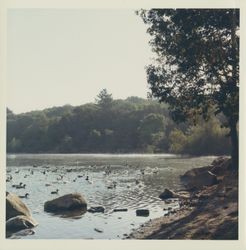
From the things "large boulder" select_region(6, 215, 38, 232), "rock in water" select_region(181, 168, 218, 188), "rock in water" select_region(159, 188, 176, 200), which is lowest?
"large boulder" select_region(6, 215, 38, 232)

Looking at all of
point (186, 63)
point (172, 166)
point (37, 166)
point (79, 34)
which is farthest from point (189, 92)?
point (37, 166)

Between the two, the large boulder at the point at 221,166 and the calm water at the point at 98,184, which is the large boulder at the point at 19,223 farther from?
the large boulder at the point at 221,166

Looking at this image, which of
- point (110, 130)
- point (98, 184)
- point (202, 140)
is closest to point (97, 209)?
point (98, 184)

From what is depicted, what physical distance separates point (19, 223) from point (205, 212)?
2.37 metres

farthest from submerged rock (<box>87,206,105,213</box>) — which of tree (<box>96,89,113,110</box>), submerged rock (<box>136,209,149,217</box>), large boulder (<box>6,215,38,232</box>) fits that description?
tree (<box>96,89,113,110</box>)

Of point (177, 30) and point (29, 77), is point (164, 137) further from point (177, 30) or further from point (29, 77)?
point (29, 77)

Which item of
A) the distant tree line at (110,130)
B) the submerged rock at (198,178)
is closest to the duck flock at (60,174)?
the distant tree line at (110,130)

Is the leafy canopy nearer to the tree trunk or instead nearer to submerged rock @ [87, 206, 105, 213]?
the tree trunk

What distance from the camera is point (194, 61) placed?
839 cm

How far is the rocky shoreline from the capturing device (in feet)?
26.1

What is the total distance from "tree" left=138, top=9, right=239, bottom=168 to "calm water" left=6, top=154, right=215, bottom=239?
73 centimetres

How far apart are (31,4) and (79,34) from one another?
0.72 m

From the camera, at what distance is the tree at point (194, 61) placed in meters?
8.17

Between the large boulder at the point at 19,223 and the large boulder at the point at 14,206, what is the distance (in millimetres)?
51
